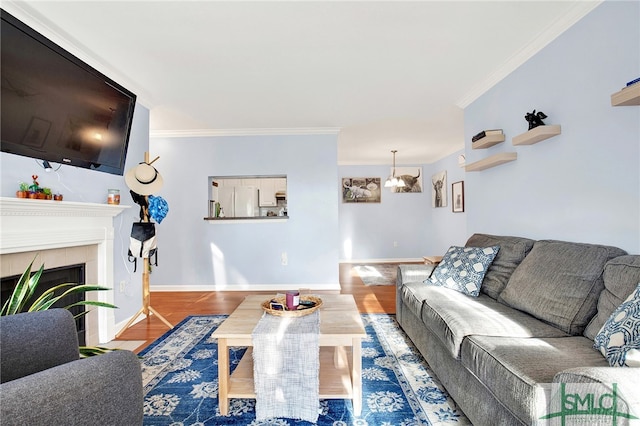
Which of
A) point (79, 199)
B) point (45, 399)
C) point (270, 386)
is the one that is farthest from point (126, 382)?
point (79, 199)

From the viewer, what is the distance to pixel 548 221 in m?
2.15

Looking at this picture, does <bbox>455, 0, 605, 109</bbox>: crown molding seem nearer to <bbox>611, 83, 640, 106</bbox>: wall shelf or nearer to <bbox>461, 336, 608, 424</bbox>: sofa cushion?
<bbox>611, 83, 640, 106</bbox>: wall shelf

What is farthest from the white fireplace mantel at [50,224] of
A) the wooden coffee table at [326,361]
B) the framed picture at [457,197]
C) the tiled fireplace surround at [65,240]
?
the framed picture at [457,197]

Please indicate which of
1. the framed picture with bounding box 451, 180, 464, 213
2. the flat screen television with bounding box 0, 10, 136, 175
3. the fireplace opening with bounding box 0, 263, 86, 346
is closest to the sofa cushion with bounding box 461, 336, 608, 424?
the flat screen television with bounding box 0, 10, 136, 175

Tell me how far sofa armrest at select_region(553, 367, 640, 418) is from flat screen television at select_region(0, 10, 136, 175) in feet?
8.26

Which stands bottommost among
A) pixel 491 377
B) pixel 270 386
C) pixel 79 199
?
pixel 270 386

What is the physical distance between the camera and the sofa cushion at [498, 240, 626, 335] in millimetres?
1489

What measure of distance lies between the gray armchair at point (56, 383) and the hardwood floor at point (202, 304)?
1560 mm

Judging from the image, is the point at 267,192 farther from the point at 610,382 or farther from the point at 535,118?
the point at 610,382

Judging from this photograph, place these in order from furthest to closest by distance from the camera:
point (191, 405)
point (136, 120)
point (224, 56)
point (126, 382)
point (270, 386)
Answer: point (136, 120)
point (224, 56)
point (191, 405)
point (270, 386)
point (126, 382)

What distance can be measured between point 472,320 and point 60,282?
294 centimetres

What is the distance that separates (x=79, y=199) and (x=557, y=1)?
3616 mm

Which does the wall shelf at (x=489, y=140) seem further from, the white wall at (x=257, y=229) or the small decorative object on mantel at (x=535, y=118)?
the white wall at (x=257, y=229)

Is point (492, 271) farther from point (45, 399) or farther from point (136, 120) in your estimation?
point (136, 120)
